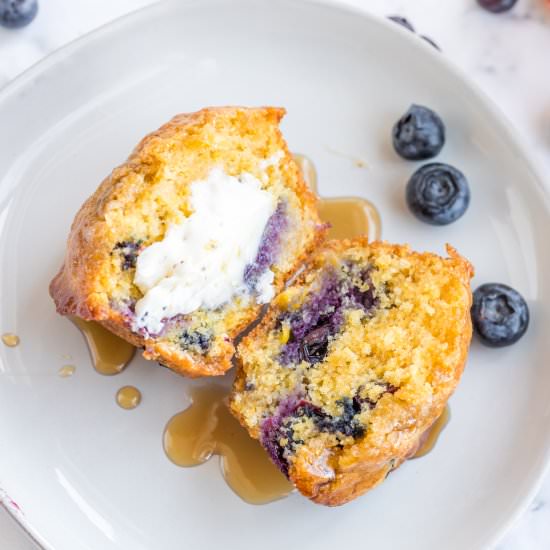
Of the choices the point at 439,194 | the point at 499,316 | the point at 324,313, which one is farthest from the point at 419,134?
the point at 324,313

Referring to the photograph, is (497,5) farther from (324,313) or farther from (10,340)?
(10,340)

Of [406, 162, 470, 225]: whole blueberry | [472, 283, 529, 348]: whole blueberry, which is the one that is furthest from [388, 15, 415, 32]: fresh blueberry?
[472, 283, 529, 348]: whole blueberry

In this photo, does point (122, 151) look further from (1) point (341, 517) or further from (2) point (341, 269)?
(1) point (341, 517)

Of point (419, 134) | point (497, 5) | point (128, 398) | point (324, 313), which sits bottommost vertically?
point (128, 398)

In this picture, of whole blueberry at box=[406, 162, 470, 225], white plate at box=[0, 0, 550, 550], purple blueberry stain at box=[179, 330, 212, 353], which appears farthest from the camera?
whole blueberry at box=[406, 162, 470, 225]

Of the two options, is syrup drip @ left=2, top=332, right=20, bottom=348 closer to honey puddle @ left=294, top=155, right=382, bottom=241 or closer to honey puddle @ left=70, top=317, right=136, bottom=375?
honey puddle @ left=70, top=317, right=136, bottom=375

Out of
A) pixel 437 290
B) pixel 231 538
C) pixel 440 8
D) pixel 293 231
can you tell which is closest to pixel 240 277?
pixel 293 231
